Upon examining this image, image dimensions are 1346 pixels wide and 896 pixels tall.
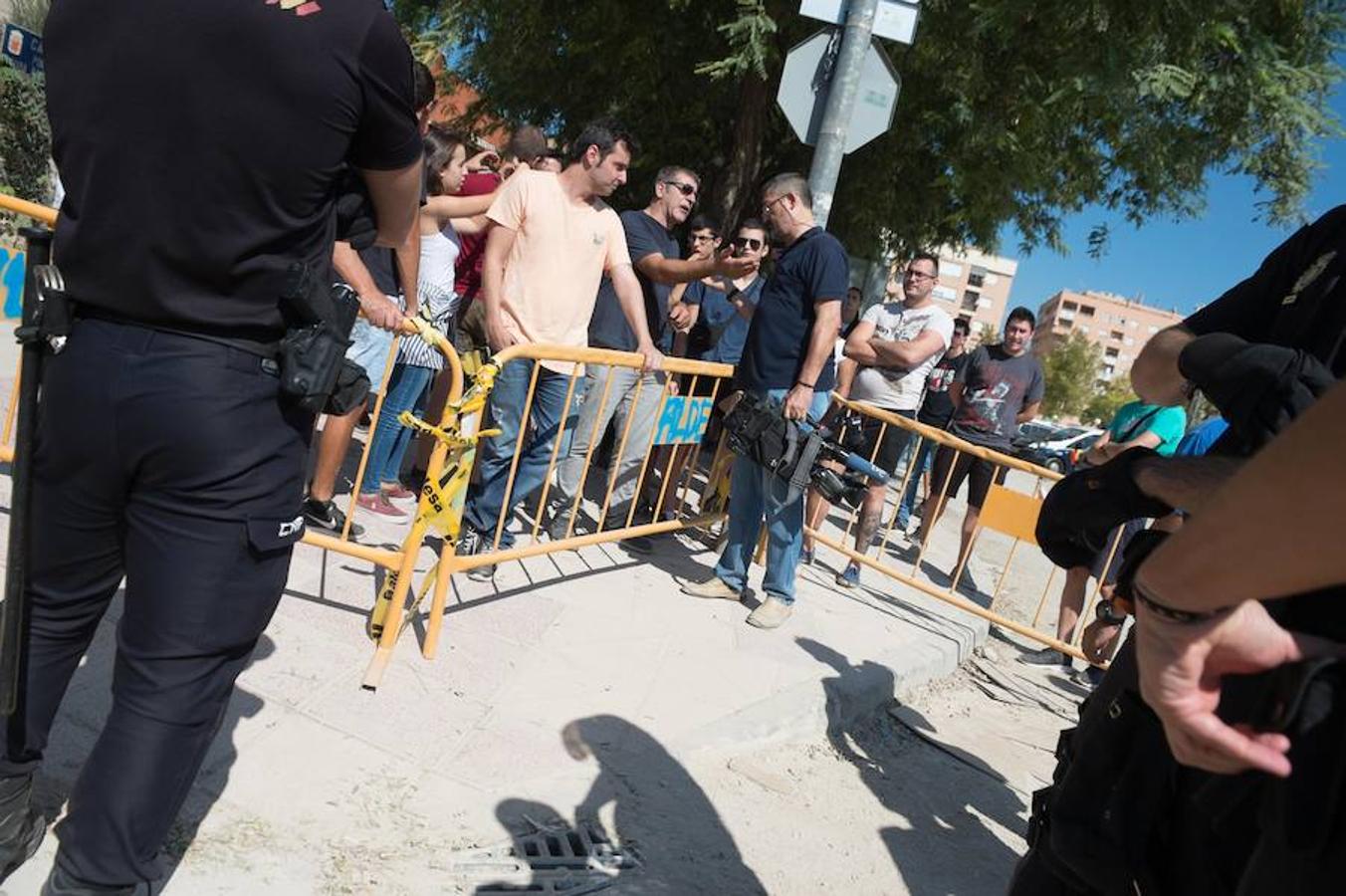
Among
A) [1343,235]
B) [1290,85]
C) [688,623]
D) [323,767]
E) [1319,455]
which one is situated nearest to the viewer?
[1319,455]

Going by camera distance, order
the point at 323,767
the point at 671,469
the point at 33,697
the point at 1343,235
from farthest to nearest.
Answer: the point at 671,469 < the point at 323,767 < the point at 33,697 < the point at 1343,235

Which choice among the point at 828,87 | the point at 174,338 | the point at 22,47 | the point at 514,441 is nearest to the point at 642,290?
the point at 514,441

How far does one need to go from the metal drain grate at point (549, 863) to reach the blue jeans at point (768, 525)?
2192mm

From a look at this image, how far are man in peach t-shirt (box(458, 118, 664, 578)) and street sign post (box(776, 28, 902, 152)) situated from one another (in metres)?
1.25

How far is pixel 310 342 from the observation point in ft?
5.82

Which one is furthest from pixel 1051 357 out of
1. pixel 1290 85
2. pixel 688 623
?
pixel 688 623

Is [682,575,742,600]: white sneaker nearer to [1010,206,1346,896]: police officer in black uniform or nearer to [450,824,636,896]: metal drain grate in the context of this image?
[450,824,636,896]: metal drain grate

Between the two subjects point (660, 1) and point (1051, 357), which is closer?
point (660, 1)

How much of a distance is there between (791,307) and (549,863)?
9.76 ft

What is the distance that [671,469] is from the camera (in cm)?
545

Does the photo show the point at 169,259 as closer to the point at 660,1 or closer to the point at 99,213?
the point at 99,213

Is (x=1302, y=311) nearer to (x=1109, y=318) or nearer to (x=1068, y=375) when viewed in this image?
(x=1068, y=375)

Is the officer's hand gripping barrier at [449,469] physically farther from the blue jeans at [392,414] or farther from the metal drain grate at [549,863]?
the blue jeans at [392,414]

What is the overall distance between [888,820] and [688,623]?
136 centimetres
